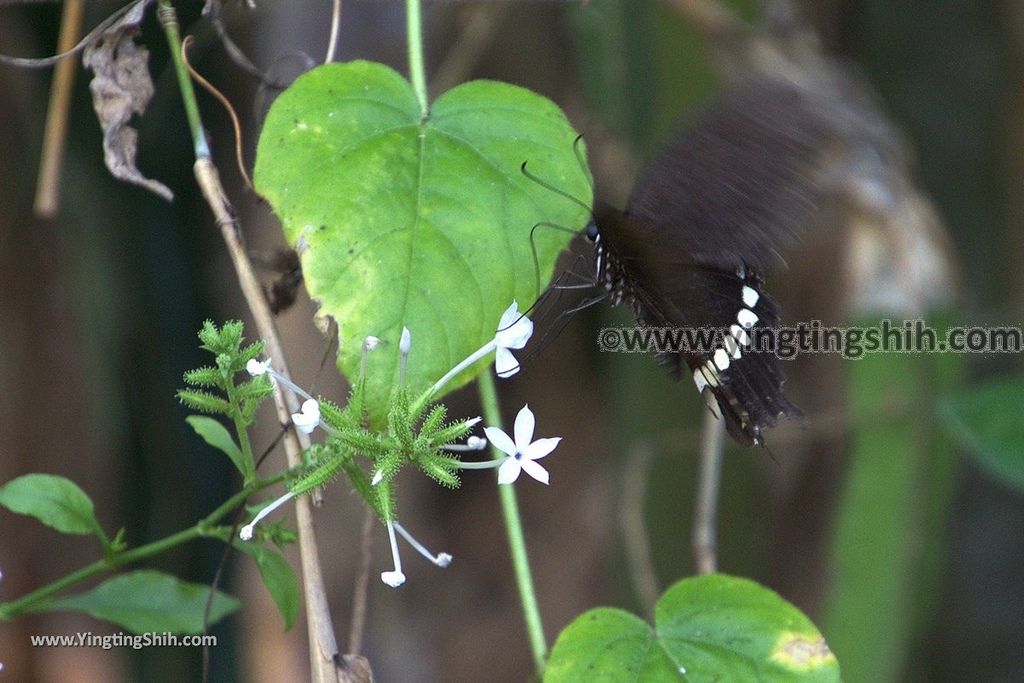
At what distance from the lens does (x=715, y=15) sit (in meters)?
1.95

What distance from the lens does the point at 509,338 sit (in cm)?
91

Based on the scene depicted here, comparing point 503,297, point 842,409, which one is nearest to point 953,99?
point 842,409

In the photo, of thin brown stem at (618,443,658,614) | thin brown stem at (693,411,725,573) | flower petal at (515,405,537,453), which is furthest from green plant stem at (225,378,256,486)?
thin brown stem at (618,443,658,614)

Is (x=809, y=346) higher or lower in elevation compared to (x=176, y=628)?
higher

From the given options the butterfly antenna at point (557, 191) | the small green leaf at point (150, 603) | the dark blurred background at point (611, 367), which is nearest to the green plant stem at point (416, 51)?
the butterfly antenna at point (557, 191)

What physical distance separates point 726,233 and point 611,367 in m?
1.25

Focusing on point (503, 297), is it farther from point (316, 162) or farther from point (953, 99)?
point (953, 99)

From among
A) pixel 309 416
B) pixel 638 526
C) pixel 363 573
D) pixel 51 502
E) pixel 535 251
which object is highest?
pixel 535 251

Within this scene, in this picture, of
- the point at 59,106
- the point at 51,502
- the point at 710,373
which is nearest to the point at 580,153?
the point at 710,373

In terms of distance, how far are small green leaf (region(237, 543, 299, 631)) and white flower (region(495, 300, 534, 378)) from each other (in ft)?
0.94

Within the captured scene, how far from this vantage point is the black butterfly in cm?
111

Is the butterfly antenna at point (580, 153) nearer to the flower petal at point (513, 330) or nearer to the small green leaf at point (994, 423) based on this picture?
the flower petal at point (513, 330)

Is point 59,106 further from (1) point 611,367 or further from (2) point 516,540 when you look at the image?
(1) point 611,367

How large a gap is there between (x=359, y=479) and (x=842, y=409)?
147 cm
